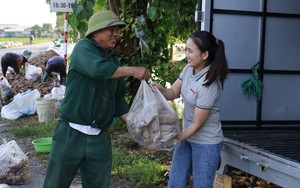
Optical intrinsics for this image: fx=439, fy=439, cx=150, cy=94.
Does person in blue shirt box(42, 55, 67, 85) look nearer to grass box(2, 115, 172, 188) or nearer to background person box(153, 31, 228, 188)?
grass box(2, 115, 172, 188)

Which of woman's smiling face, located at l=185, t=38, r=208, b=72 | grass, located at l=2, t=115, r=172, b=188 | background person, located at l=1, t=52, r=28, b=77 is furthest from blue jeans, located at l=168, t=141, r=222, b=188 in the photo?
background person, located at l=1, t=52, r=28, b=77

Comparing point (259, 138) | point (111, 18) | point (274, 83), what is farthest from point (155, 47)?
point (111, 18)

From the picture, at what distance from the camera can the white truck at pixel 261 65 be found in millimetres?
4164

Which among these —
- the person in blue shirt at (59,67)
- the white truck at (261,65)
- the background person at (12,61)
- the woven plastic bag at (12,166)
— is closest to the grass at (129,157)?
the woven plastic bag at (12,166)

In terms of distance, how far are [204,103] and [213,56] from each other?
38cm

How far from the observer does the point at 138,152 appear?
20.7 ft

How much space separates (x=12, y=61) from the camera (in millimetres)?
12625

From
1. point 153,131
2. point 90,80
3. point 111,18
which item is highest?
point 111,18

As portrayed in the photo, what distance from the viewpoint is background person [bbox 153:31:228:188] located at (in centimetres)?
311

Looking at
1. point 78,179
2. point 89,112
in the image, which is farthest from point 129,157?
point 89,112

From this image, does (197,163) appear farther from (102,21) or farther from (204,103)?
(102,21)

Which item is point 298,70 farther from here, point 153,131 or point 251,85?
point 153,131

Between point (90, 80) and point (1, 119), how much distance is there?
22.0 ft

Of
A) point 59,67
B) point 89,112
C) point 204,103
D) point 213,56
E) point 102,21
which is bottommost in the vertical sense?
point 59,67
